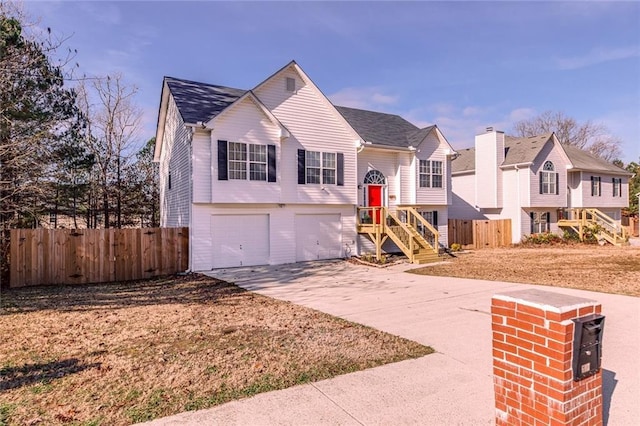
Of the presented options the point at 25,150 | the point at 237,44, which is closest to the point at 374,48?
the point at 237,44

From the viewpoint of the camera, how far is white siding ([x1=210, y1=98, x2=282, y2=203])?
44.9 ft

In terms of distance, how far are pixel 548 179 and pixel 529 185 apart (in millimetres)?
2208

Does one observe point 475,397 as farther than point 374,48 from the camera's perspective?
No

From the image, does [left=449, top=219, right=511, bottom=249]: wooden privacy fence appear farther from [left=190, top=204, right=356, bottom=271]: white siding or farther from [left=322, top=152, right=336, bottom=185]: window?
[left=322, top=152, right=336, bottom=185]: window

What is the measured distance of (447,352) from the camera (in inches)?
196

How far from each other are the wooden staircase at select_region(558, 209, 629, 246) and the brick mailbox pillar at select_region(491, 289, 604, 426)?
25.2 metres

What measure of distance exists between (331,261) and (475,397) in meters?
12.7

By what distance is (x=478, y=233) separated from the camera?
23062 mm

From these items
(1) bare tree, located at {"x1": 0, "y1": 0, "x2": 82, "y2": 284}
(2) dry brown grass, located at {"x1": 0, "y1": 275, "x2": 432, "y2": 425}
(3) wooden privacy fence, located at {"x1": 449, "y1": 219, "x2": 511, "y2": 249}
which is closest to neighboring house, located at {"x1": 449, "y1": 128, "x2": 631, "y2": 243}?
(3) wooden privacy fence, located at {"x1": 449, "y1": 219, "x2": 511, "y2": 249}

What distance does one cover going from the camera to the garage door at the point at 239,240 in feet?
46.9

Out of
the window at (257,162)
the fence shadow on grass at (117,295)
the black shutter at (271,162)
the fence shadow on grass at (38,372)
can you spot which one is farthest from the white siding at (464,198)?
the fence shadow on grass at (38,372)

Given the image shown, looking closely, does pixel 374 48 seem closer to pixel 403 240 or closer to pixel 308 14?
pixel 308 14

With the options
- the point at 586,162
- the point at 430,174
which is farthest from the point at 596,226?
the point at 430,174

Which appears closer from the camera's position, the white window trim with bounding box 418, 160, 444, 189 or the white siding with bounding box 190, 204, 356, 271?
the white siding with bounding box 190, 204, 356, 271
